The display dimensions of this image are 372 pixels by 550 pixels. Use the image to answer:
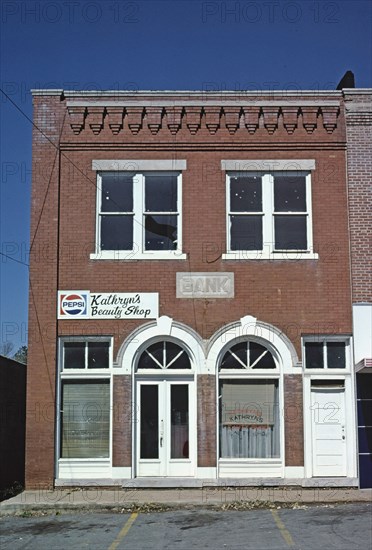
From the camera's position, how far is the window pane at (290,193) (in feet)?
60.0

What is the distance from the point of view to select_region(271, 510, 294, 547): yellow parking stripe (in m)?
12.3

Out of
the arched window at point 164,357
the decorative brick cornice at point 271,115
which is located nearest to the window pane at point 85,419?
the arched window at point 164,357

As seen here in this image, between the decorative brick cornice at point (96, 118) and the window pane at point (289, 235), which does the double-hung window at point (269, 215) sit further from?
the decorative brick cornice at point (96, 118)

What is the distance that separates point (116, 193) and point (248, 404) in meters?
5.52

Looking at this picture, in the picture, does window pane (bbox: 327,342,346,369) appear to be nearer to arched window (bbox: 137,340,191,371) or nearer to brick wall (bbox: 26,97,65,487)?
arched window (bbox: 137,340,191,371)

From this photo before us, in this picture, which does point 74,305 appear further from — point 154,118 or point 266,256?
point 154,118

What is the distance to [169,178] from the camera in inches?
728

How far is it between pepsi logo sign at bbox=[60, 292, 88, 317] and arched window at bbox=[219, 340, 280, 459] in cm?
325

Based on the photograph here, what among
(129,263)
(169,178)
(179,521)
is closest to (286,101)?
(169,178)

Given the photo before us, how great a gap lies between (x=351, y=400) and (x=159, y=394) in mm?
4139

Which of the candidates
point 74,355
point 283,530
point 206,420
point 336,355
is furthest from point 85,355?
point 283,530

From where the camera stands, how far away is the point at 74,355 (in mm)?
17922

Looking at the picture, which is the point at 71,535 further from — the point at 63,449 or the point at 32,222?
the point at 32,222

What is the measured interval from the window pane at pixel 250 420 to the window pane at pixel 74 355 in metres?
3.12
